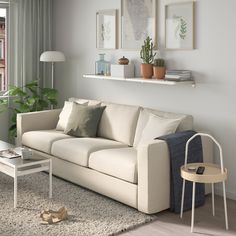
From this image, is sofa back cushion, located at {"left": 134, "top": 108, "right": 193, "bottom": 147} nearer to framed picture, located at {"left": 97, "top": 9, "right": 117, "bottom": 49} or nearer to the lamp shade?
framed picture, located at {"left": 97, "top": 9, "right": 117, "bottom": 49}

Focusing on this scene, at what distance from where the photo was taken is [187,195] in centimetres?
410

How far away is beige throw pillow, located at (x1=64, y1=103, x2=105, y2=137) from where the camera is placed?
203 inches

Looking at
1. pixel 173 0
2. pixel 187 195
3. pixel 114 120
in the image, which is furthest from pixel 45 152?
pixel 173 0

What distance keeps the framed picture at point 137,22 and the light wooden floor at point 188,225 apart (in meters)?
1.96

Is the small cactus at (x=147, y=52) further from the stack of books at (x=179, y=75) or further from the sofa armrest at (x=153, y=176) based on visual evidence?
the sofa armrest at (x=153, y=176)

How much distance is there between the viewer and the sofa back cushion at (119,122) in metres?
4.91

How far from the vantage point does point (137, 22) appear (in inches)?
206

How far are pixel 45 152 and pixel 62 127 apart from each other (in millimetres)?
489

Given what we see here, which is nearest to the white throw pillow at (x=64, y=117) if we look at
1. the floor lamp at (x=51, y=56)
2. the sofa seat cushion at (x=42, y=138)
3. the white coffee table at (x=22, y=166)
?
the sofa seat cushion at (x=42, y=138)

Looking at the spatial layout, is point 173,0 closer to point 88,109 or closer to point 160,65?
point 160,65

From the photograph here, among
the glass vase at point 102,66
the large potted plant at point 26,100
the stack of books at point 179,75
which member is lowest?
the large potted plant at point 26,100

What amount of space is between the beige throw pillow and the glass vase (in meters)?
0.55

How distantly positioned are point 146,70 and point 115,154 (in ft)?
3.69

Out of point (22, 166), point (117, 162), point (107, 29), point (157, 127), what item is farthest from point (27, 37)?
point (117, 162)
